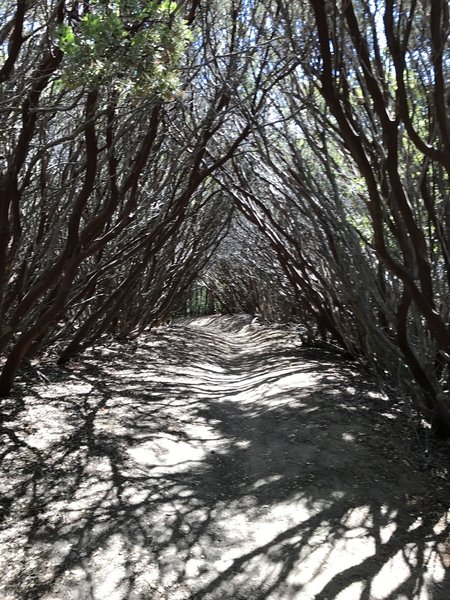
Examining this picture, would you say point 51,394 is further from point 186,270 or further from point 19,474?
point 186,270

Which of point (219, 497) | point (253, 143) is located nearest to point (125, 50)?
point (219, 497)

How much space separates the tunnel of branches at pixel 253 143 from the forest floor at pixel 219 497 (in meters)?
0.72

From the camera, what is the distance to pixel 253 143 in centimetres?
812

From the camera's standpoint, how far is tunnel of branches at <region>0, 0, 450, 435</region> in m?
3.53

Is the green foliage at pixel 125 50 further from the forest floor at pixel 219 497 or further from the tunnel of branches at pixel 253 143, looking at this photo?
the forest floor at pixel 219 497

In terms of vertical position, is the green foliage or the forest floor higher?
the green foliage

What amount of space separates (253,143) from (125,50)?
5.56m

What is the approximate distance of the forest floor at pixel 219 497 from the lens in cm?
303

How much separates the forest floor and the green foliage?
7.99 feet

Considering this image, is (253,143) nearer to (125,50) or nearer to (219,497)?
(219,497)

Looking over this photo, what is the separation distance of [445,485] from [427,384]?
1056 mm

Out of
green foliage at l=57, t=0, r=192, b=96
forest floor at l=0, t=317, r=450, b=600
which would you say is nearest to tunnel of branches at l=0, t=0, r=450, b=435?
green foliage at l=57, t=0, r=192, b=96

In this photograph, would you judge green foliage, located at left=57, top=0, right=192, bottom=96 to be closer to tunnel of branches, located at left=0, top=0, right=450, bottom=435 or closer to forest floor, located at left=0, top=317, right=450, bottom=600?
A: tunnel of branches, located at left=0, top=0, right=450, bottom=435

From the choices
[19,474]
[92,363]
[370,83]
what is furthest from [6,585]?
[92,363]
